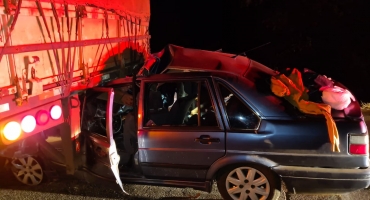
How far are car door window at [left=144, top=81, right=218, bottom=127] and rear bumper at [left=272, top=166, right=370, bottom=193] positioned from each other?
91 centimetres

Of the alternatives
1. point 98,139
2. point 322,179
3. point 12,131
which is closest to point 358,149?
point 322,179

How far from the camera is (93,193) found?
15.4ft

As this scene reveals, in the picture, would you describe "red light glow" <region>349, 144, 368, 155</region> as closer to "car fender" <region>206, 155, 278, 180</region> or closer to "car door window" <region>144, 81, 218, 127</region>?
"car fender" <region>206, 155, 278, 180</region>

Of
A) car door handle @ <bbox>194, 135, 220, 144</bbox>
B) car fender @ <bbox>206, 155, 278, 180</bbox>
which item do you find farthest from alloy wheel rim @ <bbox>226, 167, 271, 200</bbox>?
car door handle @ <bbox>194, 135, 220, 144</bbox>

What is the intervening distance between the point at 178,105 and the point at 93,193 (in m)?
1.55

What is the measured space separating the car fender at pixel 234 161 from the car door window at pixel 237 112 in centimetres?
30

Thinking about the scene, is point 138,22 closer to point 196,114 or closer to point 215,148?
point 196,114

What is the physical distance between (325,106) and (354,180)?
77 cm

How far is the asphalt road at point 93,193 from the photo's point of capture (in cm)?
444

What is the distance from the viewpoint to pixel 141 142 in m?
4.14

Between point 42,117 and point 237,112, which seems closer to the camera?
point 42,117

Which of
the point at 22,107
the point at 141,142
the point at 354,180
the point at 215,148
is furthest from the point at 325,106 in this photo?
the point at 22,107

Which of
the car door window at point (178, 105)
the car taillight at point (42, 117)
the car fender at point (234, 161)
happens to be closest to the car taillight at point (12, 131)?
the car taillight at point (42, 117)

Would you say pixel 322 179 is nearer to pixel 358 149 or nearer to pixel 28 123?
pixel 358 149
